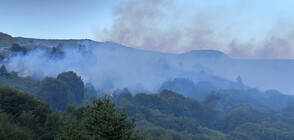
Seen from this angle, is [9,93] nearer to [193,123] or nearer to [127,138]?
[127,138]

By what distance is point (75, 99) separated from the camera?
134375 millimetres

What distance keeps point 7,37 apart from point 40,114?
16111 cm

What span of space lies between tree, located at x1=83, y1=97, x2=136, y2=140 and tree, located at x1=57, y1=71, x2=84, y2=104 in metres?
117

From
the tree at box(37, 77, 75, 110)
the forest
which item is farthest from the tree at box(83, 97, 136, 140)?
the tree at box(37, 77, 75, 110)

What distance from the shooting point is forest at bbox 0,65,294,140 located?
21.3 m

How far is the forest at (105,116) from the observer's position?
21.3 meters

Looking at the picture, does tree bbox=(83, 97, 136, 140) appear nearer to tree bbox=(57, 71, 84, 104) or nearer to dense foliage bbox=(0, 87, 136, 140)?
dense foliage bbox=(0, 87, 136, 140)

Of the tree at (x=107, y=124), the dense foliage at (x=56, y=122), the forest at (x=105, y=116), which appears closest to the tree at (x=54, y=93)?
the forest at (x=105, y=116)

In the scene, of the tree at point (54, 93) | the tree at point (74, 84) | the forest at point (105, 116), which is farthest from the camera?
the tree at point (74, 84)

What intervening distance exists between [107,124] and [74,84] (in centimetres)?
12260

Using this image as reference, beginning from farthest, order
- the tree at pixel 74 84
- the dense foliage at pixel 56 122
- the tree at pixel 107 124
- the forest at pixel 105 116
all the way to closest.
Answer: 1. the tree at pixel 74 84
2. the forest at pixel 105 116
3. the dense foliage at pixel 56 122
4. the tree at pixel 107 124

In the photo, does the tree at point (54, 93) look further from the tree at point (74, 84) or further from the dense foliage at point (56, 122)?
the dense foliage at point (56, 122)

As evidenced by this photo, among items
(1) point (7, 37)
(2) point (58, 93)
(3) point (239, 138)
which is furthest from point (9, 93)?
(1) point (7, 37)

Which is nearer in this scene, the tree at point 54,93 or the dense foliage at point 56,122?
the dense foliage at point 56,122
